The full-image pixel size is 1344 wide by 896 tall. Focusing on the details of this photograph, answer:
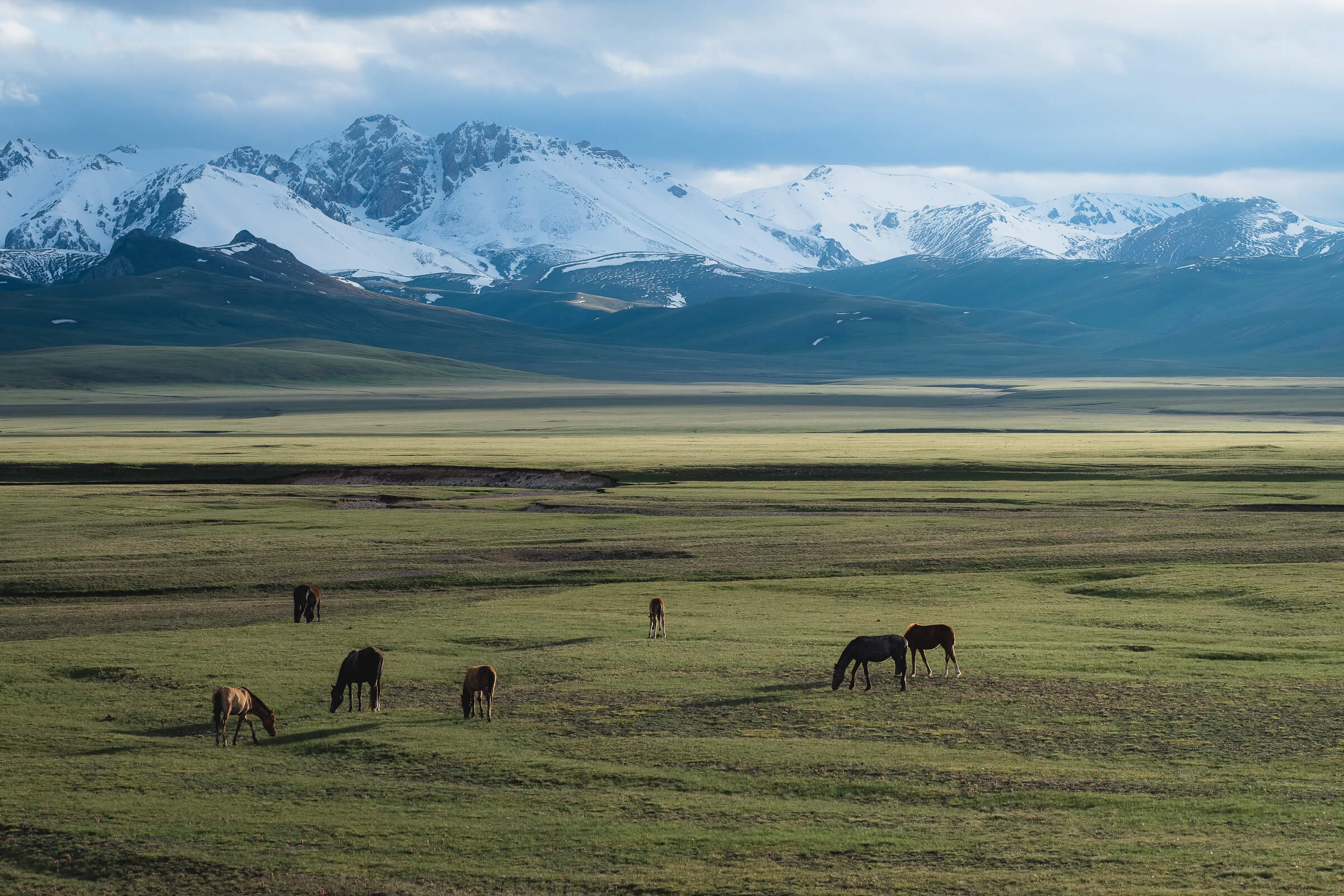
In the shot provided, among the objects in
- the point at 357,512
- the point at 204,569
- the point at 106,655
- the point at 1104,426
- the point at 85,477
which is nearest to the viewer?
the point at 106,655

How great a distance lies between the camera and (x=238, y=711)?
20.9m

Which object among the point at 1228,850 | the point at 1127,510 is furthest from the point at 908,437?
the point at 1228,850

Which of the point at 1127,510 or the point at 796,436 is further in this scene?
the point at 796,436

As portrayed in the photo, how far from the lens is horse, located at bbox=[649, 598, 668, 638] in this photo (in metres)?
29.1

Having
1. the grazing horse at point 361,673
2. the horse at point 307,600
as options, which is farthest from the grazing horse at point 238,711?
the horse at point 307,600

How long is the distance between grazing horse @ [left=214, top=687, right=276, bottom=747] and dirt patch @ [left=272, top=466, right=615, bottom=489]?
45.5m

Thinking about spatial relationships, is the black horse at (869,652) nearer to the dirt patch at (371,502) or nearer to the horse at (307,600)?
the horse at (307,600)

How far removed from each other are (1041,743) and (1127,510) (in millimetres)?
36178

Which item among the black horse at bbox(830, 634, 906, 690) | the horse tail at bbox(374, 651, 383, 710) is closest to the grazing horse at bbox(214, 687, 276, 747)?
the horse tail at bbox(374, 651, 383, 710)

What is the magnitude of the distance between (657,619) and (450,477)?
43.4 meters

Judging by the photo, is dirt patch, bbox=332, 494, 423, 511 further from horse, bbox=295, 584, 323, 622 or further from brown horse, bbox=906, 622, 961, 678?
brown horse, bbox=906, 622, 961, 678

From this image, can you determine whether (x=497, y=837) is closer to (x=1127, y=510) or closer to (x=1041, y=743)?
(x=1041, y=743)

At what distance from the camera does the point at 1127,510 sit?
178 ft

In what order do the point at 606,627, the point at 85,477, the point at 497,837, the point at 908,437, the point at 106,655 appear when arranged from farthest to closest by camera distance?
the point at 908,437 < the point at 85,477 < the point at 606,627 < the point at 106,655 < the point at 497,837
